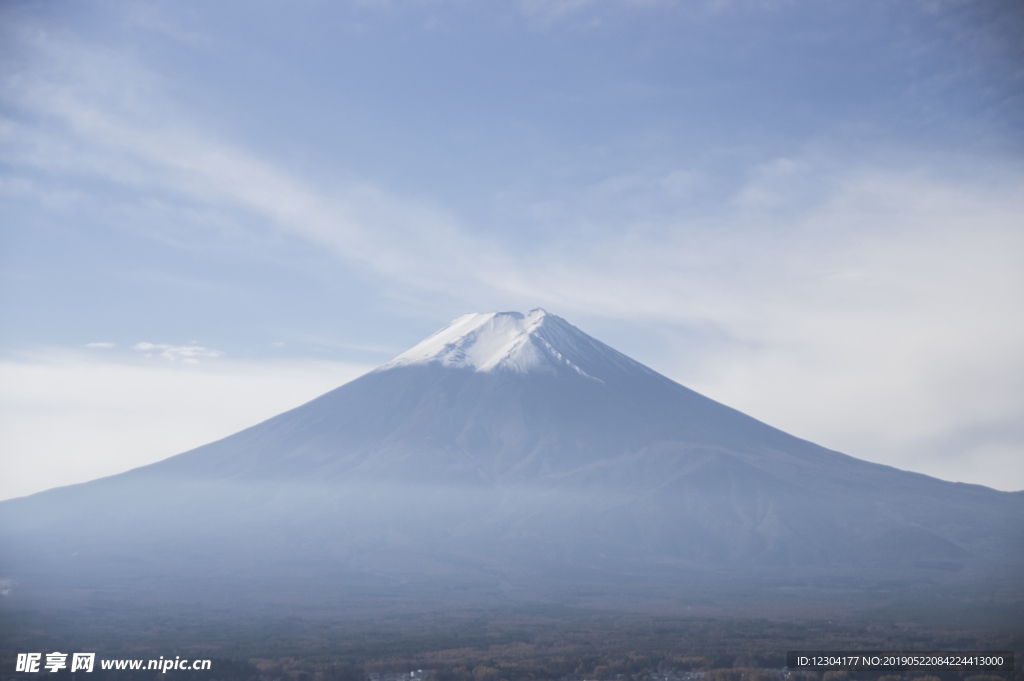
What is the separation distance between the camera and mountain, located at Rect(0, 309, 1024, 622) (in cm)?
10525

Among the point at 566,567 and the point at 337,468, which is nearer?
the point at 566,567

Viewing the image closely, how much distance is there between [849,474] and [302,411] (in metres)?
121

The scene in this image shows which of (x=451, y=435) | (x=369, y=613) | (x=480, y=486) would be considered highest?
(x=451, y=435)

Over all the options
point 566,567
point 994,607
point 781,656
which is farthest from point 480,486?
point 781,656

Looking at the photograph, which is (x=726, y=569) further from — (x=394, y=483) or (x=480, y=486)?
(x=394, y=483)

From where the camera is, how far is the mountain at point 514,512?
4144 inches

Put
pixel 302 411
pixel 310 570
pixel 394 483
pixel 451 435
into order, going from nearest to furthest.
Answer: pixel 310 570, pixel 394 483, pixel 451 435, pixel 302 411

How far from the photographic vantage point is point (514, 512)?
147m

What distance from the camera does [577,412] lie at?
186 meters

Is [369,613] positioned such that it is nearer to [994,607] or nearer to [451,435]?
[994,607]

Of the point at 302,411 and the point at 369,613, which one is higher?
the point at 302,411

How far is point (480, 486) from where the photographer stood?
15988 cm

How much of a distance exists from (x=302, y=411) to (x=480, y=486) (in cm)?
5916

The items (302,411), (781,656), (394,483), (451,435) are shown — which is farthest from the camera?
(302,411)
